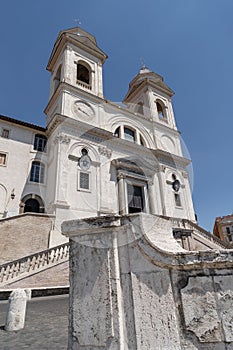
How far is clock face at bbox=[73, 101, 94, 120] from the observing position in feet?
64.4

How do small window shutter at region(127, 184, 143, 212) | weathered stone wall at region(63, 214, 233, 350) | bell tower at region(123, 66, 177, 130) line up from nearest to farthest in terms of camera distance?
1. weathered stone wall at region(63, 214, 233, 350)
2. small window shutter at region(127, 184, 143, 212)
3. bell tower at region(123, 66, 177, 130)

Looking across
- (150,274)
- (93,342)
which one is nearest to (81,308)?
(93,342)

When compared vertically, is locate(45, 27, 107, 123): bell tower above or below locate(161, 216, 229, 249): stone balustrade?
above

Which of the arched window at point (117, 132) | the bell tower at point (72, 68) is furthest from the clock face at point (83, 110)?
the arched window at point (117, 132)

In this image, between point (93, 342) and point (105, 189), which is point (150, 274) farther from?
point (105, 189)

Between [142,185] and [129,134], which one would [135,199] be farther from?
[129,134]

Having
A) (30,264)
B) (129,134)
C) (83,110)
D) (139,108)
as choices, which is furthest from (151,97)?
(30,264)

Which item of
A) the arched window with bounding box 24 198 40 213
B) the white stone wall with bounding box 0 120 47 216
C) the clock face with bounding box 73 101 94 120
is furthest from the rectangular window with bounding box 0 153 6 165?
the clock face with bounding box 73 101 94 120

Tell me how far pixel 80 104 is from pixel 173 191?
12305 millimetres

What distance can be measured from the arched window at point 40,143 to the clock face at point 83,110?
3.71 m

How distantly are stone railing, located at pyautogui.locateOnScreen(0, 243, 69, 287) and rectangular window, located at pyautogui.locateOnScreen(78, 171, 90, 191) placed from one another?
643cm

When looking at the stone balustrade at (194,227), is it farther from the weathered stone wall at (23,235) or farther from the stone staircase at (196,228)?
the weathered stone wall at (23,235)

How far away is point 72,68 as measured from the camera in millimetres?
21797

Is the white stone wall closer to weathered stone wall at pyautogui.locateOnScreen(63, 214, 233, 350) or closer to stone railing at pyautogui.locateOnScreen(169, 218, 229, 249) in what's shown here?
stone railing at pyautogui.locateOnScreen(169, 218, 229, 249)
